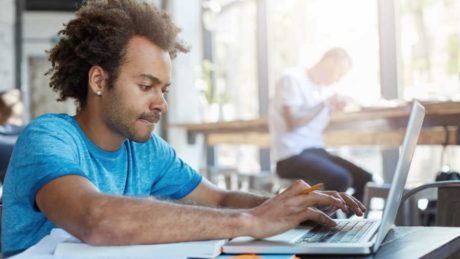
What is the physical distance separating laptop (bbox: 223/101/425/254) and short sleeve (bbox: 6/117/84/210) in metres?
0.35

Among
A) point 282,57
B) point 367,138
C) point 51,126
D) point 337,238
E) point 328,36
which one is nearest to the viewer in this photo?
point 337,238

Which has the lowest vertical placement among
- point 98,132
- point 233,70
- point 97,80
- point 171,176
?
point 171,176

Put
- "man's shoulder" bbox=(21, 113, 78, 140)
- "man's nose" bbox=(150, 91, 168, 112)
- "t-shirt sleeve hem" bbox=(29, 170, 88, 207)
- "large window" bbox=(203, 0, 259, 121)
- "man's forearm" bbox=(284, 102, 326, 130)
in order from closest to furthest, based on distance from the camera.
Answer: "t-shirt sleeve hem" bbox=(29, 170, 88, 207) < "man's shoulder" bbox=(21, 113, 78, 140) < "man's nose" bbox=(150, 91, 168, 112) < "man's forearm" bbox=(284, 102, 326, 130) < "large window" bbox=(203, 0, 259, 121)

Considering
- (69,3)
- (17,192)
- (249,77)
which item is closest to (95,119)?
(17,192)

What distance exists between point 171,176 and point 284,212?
2.52ft

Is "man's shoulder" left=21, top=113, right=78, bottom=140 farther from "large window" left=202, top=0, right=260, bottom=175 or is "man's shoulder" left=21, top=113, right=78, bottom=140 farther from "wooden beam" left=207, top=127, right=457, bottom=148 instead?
"large window" left=202, top=0, right=260, bottom=175

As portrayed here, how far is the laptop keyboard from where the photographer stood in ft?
4.01

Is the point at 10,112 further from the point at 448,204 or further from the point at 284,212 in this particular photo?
the point at 284,212

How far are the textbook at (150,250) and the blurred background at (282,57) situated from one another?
2810mm

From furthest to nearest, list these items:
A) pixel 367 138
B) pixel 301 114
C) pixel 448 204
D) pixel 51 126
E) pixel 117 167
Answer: pixel 367 138 < pixel 301 114 < pixel 448 204 < pixel 117 167 < pixel 51 126

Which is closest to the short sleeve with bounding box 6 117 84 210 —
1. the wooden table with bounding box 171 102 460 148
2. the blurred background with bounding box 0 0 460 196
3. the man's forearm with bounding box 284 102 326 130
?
the blurred background with bounding box 0 0 460 196

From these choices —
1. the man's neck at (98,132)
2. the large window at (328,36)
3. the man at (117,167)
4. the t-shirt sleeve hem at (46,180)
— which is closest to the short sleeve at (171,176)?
the man at (117,167)

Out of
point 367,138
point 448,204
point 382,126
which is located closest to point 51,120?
point 448,204

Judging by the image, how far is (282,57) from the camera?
6746mm
